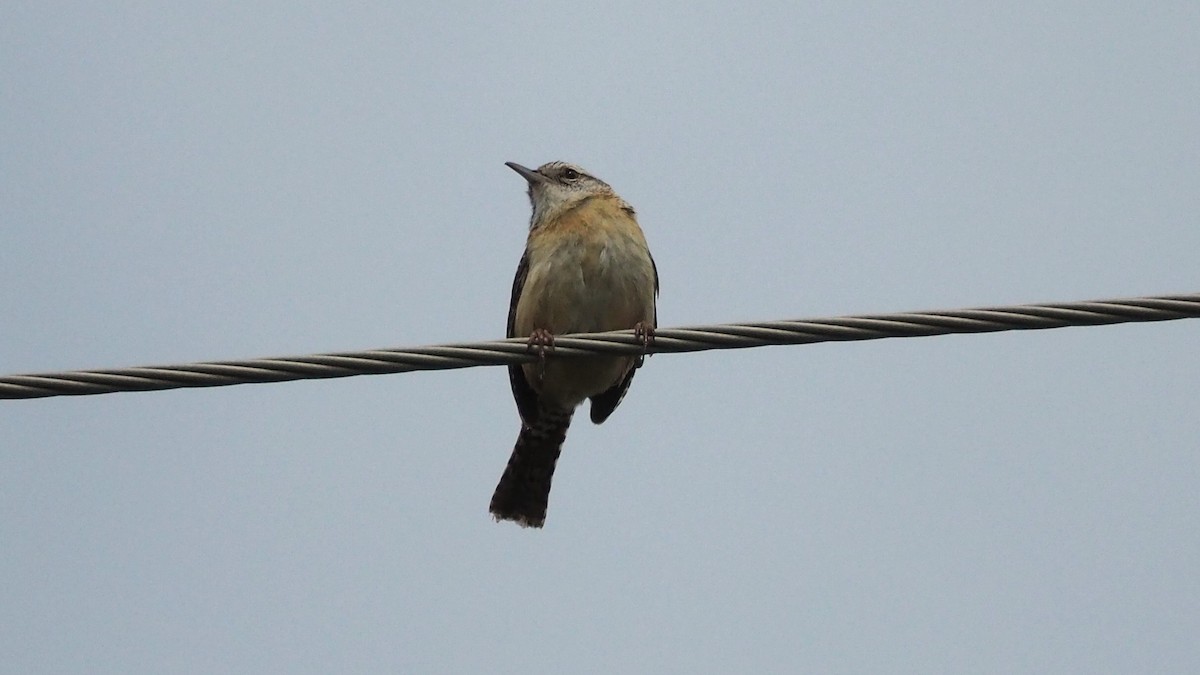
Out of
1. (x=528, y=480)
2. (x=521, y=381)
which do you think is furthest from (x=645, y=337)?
(x=528, y=480)

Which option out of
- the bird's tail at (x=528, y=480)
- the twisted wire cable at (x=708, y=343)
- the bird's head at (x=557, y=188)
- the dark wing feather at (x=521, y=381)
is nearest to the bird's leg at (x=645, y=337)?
the twisted wire cable at (x=708, y=343)

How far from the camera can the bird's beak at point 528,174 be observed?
10375mm

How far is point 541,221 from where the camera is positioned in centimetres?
986

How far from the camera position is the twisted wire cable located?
19.2 feet

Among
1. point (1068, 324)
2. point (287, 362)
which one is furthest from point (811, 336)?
point (287, 362)

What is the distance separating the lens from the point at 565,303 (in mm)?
8992

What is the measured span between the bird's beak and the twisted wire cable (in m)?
4.10

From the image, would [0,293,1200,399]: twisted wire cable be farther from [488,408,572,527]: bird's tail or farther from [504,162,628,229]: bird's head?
[488,408,572,527]: bird's tail

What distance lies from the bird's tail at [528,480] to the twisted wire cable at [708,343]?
4004 millimetres

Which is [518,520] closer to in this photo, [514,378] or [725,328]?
[514,378]

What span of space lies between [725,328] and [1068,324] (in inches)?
53.4

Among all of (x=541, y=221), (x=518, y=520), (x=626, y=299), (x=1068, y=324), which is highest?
(x=541, y=221)

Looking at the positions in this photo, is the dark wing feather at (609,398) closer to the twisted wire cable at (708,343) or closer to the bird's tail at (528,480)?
the bird's tail at (528,480)

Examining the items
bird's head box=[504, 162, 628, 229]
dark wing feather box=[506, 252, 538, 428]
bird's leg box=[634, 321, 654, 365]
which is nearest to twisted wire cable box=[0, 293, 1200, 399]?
bird's leg box=[634, 321, 654, 365]
